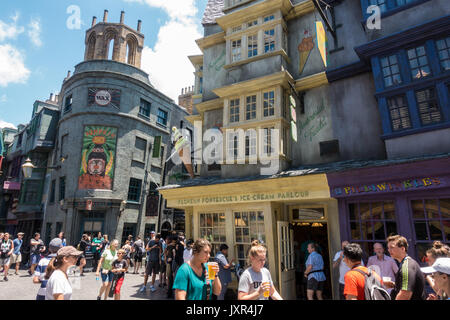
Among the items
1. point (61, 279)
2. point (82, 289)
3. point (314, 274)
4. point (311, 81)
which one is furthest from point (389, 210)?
point (82, 289)

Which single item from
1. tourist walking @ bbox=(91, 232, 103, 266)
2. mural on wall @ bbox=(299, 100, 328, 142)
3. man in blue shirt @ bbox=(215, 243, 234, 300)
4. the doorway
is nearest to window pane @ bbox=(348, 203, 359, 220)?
the doorway

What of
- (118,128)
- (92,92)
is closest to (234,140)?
(118,128)

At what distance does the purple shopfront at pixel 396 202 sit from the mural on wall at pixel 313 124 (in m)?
2.75

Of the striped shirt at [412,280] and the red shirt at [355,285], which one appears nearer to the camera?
the red shirt at [355,285]

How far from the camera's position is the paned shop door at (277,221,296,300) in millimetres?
8633

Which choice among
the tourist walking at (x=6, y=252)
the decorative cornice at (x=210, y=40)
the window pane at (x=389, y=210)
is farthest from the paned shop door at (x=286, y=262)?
the tourist walking at (x=6, y=252)

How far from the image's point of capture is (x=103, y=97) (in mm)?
20047

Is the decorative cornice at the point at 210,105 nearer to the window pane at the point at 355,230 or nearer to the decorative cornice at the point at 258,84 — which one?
the decorative cornice at the point at 258,84

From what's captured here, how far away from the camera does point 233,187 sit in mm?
9516

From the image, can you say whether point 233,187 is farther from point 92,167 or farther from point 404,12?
point 92,167

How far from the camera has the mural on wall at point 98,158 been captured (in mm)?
18656

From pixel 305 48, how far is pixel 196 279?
10.4 m

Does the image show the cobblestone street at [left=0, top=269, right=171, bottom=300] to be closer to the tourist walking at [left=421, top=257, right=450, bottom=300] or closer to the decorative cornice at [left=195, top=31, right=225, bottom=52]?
the tourist walking at [left=421, top=257, right=450, bottom=300]

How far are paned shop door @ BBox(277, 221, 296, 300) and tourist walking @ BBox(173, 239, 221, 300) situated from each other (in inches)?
226
